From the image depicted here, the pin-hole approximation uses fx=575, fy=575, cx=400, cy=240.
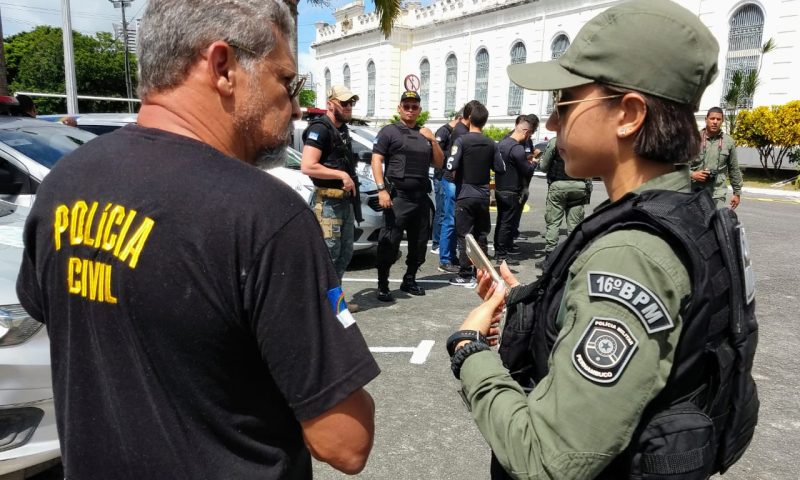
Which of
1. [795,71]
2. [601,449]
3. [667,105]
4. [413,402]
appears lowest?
[413,402]

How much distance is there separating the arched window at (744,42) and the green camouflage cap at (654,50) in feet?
81.9

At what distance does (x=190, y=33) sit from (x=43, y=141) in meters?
5.00

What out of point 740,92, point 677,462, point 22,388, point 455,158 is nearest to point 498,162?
point 455,158

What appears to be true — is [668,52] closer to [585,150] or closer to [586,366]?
[585,150]

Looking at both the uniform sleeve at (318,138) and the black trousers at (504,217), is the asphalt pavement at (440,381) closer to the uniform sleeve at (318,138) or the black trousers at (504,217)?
the black trousers at (504,217)

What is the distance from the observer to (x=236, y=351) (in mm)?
1079

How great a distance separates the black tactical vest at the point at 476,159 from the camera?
252 inches

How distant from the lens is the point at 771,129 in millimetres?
17406

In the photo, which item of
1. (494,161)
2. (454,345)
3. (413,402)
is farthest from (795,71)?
(454,345)

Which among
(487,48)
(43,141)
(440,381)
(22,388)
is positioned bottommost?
(440,381)

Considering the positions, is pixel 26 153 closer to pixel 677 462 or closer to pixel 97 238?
pixel 97 238

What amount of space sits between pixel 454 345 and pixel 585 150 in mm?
569

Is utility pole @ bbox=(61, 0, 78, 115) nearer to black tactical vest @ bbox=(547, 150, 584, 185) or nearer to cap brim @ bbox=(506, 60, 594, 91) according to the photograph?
black tactical vest @ bbox=(547, 150, 584, 185)

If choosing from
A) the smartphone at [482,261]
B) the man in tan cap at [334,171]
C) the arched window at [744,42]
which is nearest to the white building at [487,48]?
the arched window at [744,42]
